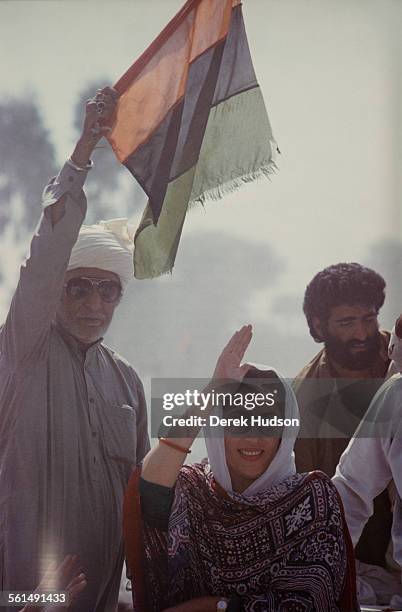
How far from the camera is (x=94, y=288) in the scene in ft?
8.96

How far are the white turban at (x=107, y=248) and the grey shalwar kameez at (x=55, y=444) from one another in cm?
4

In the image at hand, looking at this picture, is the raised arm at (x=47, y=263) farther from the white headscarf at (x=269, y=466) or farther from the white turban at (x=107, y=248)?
the white headscarf at (x=269, y=466)

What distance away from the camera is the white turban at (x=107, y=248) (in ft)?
8.90

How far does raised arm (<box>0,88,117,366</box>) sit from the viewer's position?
2693 millimetres

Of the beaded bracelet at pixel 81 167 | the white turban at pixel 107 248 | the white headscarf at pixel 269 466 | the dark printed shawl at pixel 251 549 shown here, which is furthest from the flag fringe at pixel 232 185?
the dark printed shawl at pixel 251 549

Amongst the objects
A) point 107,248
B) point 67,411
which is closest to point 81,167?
point 107,248

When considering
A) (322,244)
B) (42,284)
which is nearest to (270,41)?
(322,244)

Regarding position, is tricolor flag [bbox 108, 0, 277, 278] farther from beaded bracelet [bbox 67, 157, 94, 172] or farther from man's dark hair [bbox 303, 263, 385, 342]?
man's dark hair [bbox 303, 263, 385, 342]

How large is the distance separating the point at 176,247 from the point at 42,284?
0.44 metres

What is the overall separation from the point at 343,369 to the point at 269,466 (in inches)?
15.9

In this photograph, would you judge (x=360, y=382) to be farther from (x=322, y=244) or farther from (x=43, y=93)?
(x=43, y=93)

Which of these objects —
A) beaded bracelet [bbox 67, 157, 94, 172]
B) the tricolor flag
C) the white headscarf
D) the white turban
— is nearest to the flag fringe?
the tricolor flag

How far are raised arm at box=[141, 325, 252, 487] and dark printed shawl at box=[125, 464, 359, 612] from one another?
0.05 metres

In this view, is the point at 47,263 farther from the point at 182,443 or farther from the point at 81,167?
the point at 182,443
